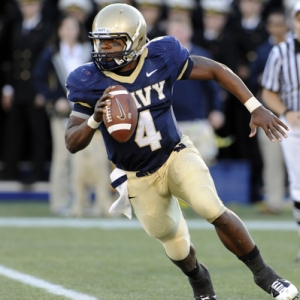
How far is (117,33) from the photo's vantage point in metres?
4.00

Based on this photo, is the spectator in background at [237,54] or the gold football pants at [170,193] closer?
the gold football pants at [170,193]

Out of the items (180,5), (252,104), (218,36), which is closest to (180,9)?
(180,5)

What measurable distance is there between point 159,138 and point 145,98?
8.4 inches

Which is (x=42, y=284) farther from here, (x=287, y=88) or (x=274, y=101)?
(x=287, y=88)

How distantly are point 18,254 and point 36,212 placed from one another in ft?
9.68

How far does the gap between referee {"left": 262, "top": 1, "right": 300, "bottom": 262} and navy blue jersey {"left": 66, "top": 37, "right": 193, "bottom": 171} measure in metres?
1.63

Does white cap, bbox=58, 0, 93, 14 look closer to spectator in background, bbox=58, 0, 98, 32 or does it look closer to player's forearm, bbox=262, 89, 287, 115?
spectator in background, bbox=58, 0, 98, 32

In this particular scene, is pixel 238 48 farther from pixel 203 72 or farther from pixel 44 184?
pixel 203 72

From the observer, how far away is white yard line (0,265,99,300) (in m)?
4.27

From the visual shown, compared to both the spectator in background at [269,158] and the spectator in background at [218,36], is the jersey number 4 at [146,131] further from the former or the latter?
the spectator in background at [218,36]

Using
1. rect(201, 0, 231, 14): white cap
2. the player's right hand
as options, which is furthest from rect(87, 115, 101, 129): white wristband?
rect(201, 0, 231, 14): white cap

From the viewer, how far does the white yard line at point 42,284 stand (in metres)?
4.27

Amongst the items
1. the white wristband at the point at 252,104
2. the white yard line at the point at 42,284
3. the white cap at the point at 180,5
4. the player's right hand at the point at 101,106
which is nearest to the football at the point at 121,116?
the player's right hand at the point at 101,106

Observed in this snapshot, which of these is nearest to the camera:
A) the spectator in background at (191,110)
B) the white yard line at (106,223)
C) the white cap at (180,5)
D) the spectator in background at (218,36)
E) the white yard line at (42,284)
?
the white yard line at (42,284)
